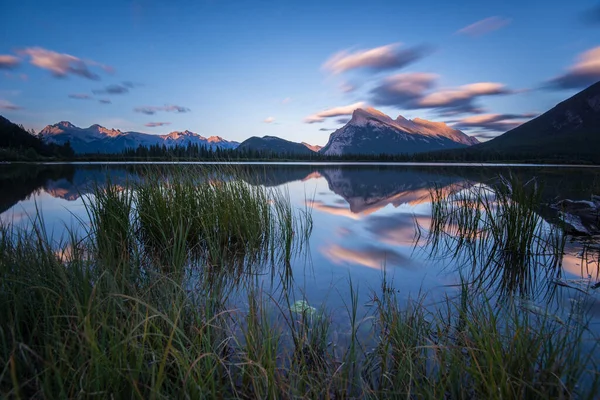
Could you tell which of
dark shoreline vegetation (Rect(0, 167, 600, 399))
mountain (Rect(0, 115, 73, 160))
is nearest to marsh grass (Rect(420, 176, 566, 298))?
→ dark shoreline vegetation (Rect(0, 167, 600, 399))

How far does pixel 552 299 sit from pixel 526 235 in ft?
8.05

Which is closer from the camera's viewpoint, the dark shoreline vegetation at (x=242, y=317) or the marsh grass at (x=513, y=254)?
the dark shoreline vegetation at (x=242, y=317)

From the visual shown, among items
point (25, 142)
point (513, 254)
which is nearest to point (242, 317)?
point (513, 254)

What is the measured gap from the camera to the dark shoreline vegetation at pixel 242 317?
195cm

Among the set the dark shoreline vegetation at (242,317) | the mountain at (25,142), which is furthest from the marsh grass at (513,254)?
the mountain at (25,142)

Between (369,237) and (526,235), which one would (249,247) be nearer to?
(369,237)

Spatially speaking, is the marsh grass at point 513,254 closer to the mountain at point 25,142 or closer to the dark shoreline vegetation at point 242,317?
the dark shoreline vegetation at point 242,317

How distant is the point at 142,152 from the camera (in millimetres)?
101250

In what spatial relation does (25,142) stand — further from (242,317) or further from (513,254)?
(513,254)

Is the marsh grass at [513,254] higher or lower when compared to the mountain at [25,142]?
lower

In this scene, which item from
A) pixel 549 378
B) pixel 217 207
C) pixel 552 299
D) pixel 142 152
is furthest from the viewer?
pixel 142 152

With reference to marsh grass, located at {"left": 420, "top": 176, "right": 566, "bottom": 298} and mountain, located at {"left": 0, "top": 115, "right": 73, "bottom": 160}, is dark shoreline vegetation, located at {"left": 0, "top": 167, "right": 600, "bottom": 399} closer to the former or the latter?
marsh grass, located at {"left": 420, "top": 176, "right": 566, "bottom": 298}

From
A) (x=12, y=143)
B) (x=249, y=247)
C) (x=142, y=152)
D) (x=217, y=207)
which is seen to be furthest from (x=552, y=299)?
(x=12, y=143)

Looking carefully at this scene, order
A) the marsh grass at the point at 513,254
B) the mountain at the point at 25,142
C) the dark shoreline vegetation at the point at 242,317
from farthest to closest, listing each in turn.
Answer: the mountain at the point at 25,142 → the marsh grass at the point at 513,254 → the dark shoreline vegetation at the point at 242,317
